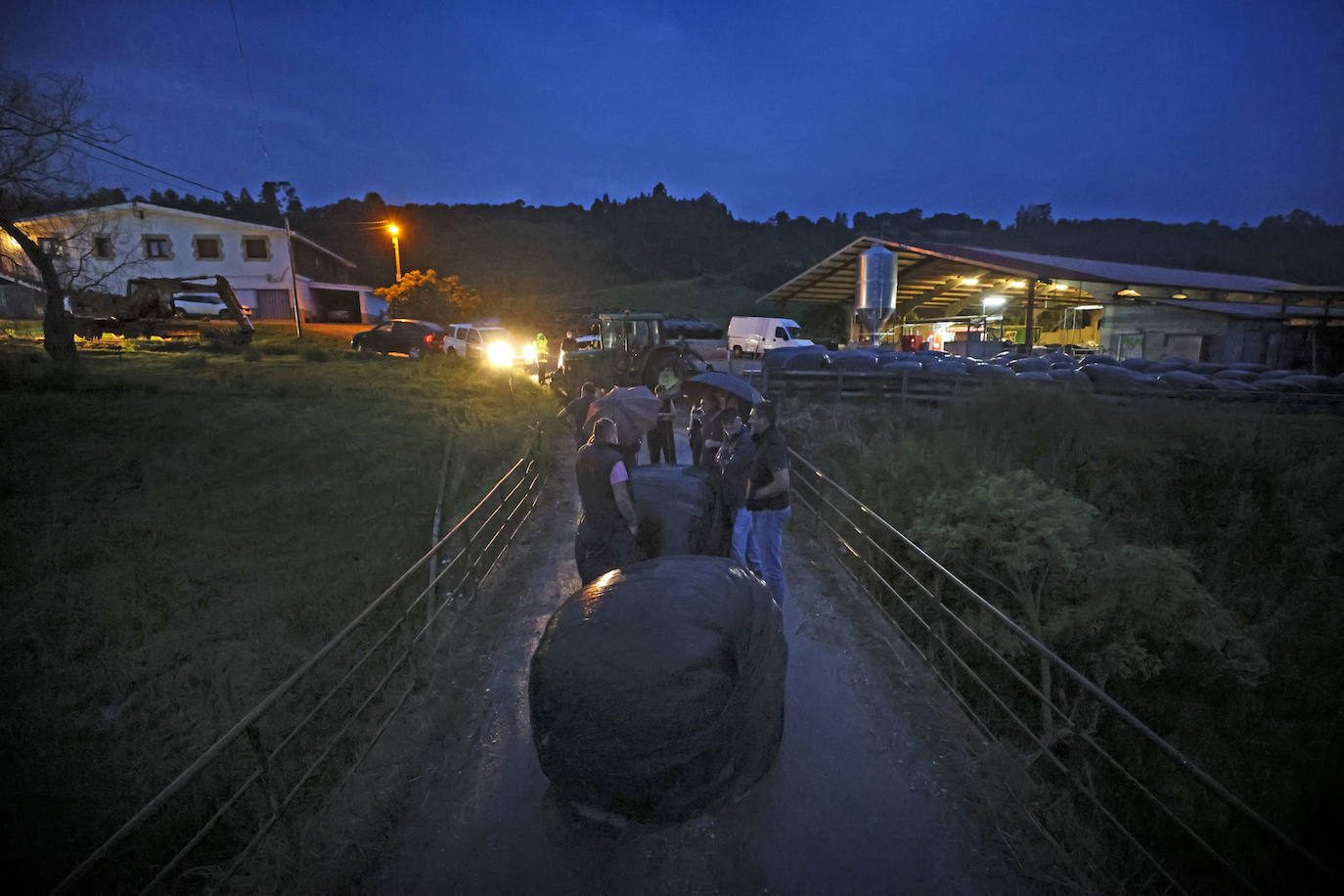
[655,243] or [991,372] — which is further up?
[655,243]

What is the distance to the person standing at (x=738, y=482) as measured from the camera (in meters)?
5.35

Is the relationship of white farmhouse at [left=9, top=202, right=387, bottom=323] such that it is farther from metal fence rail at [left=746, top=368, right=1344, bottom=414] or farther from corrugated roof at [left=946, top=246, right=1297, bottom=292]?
corrugated roof at [left=946, top=246, right=1297, bottom=292]

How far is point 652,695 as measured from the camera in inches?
114

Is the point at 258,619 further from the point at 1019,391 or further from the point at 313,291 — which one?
the point at 313,291

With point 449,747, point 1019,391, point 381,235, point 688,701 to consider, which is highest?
point 381,235

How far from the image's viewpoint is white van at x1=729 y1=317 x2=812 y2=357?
28516 millimetres

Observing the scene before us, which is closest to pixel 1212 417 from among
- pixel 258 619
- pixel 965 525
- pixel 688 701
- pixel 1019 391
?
pixel 1019 391

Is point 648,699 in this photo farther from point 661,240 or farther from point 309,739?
→ point 661,240

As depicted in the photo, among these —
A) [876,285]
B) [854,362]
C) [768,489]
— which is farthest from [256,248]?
[768,489]

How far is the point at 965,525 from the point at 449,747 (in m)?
7.23

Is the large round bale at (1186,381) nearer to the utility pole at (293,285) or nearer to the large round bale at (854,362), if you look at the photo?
the large round bale at (854,362)

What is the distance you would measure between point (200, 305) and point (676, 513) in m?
26.2

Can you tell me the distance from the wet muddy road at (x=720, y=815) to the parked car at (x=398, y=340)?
22234 mm

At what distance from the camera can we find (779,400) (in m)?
15.2
